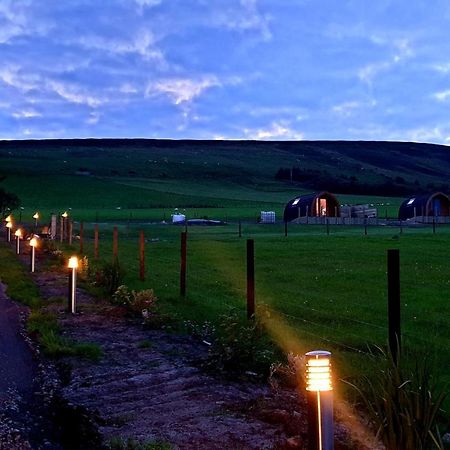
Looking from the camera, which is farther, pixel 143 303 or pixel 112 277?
pixel 112 277

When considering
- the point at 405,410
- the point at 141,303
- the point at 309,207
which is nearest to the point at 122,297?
the point at 141,303

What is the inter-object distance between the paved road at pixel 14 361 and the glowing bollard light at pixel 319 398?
12.5 ft

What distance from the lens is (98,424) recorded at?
6.24 meters

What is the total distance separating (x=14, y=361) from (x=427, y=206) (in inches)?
2280

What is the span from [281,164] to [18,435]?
18177 centimetres

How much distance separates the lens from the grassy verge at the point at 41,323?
29.3 ft

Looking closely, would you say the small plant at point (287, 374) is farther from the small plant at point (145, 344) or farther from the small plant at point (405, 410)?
the small plant at point (145, 344)

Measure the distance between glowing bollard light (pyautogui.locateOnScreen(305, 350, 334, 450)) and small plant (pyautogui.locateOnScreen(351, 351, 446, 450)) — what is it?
0.80m

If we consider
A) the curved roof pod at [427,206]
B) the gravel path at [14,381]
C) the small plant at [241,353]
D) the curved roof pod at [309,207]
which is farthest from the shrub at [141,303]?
the curved roof pod at [427,206]

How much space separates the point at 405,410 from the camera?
5.15m

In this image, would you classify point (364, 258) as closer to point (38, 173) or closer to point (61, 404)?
point (61, 404)

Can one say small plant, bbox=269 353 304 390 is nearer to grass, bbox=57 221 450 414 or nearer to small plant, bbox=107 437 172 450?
grass, bbox=57 221 450 414

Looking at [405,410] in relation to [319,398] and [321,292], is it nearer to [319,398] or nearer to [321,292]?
[319,398]

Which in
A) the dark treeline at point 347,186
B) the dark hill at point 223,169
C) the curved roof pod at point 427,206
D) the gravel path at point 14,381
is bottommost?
the gravel path at point 14,381
